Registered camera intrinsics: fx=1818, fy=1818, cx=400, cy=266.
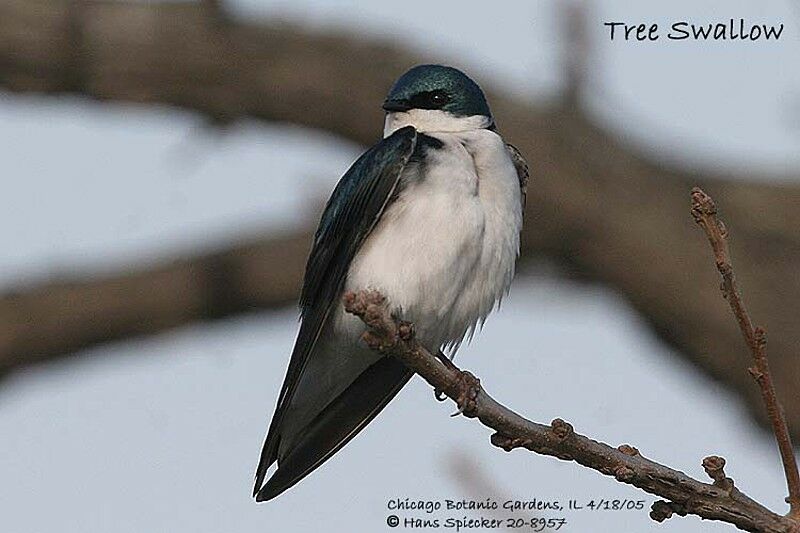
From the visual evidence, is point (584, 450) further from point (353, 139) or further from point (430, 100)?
point (353, 139)

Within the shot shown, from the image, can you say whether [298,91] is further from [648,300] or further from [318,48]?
[648,300]

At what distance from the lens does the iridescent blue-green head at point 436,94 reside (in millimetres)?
3623

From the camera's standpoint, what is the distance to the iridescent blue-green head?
3623 millimetres

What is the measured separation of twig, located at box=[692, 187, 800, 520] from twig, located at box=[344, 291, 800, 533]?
0.15 meters

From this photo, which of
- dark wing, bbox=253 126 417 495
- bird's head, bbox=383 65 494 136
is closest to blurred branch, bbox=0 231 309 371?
bird's head, bbox=383 65 494 136

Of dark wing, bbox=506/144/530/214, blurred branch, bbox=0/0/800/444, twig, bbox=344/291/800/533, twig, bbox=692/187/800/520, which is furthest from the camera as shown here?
blurred branch, bbox=0/0/800/444

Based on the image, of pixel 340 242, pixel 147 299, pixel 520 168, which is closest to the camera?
pixel 340 242

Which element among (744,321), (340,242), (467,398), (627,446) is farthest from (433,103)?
(744,321)

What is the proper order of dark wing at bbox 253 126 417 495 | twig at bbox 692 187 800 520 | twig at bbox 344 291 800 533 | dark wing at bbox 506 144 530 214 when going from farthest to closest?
dark wing at bbox 506 144 530 214 < dark wing at bbox 253 126 417 495 < twig at bbox 344 291 800 533 < twig at bbox 692 187 800 520

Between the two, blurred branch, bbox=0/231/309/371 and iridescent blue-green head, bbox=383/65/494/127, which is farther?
blurred branch, bbox=0/231/309/371

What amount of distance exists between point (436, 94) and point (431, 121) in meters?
0.06

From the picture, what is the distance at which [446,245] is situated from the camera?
313 cm

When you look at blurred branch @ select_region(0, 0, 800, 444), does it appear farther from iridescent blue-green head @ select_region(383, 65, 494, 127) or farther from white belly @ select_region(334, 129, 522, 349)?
white belly @ select_region(334, 129, 522, 349)

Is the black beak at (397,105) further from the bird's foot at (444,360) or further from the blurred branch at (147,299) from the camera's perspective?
the blurred branch at (147,299)
